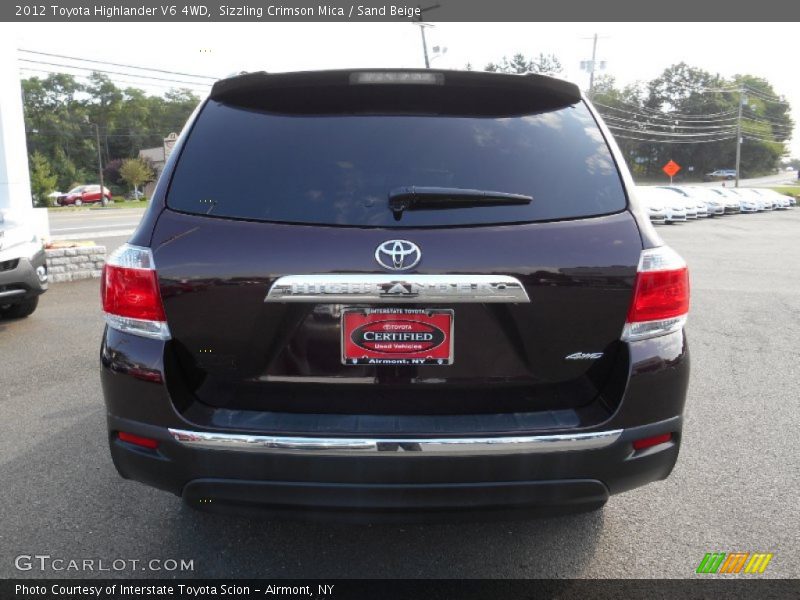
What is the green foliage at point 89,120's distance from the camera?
81625 millimetres

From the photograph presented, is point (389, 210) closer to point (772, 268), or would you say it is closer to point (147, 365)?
point (147, 365)

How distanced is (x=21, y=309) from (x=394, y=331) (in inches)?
261

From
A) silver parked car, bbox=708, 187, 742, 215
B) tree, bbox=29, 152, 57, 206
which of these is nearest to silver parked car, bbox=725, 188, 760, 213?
silver parked car, bbox=708, 187, 742, 215

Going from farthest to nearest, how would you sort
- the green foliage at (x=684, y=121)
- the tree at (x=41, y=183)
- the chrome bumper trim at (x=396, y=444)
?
the green foliage at (x=684, y=121) < the tree at (x=41, y=183) < the chrome bumper trim at (x=396, y=444)

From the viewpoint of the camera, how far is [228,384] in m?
2.19

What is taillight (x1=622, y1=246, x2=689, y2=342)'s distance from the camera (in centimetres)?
217

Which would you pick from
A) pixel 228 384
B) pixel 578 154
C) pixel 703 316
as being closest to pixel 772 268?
pixel 703 316

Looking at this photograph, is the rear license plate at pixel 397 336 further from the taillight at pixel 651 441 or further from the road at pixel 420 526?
the road at pixel 420 526

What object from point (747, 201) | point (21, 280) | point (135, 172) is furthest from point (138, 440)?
point (135, 172)

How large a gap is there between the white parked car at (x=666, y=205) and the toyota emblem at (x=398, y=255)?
2742 cm

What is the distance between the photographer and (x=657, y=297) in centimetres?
220

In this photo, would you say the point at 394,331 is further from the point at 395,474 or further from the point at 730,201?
the point at 730,201

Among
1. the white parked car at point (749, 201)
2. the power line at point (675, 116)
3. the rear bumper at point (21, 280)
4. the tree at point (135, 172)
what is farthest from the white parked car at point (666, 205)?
the power line at point (675, 116)

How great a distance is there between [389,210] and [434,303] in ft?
1.12
